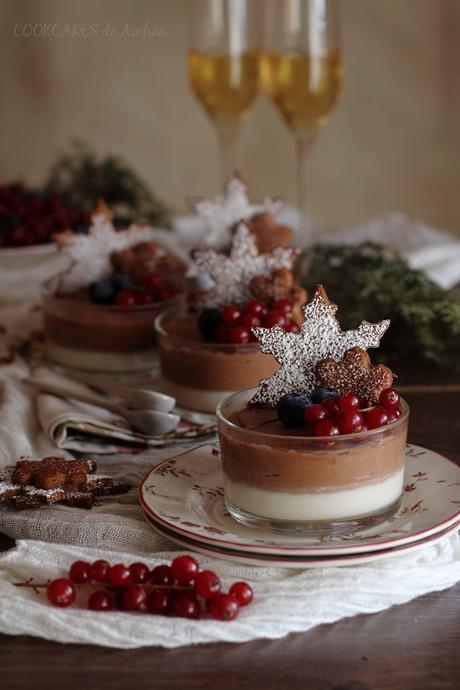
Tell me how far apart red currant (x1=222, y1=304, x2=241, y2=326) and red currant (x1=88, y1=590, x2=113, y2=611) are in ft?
2.68

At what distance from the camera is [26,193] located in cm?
321

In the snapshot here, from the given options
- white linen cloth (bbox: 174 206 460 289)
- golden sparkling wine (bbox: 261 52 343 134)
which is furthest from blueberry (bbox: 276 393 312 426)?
golden sparkling wine (bbox: 261 52 343 134)

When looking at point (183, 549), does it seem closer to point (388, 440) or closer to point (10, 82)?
point (388, 440)

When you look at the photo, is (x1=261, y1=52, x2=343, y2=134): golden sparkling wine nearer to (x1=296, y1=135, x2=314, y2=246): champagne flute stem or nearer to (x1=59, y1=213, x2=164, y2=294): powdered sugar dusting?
(x1=296, y1=135, x2=314, y2=246): champagne flute stem

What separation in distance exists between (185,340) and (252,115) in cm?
300

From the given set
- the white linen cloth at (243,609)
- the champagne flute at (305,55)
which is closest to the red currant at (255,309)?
the white linen cloth at (243,609)

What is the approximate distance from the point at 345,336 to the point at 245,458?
255 mm

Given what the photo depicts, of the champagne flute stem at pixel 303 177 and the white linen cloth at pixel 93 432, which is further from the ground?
the champagne flute stem at pixel 303 177

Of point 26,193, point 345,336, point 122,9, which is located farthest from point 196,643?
point 122,9

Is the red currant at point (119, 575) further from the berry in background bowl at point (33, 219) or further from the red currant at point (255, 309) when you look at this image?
the berry in background bowl at point (33, 219)

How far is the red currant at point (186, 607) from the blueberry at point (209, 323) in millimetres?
837

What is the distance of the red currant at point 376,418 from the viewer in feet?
4.76

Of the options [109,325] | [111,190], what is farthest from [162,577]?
[111,190]

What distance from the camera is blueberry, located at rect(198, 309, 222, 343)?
2.05 metres
